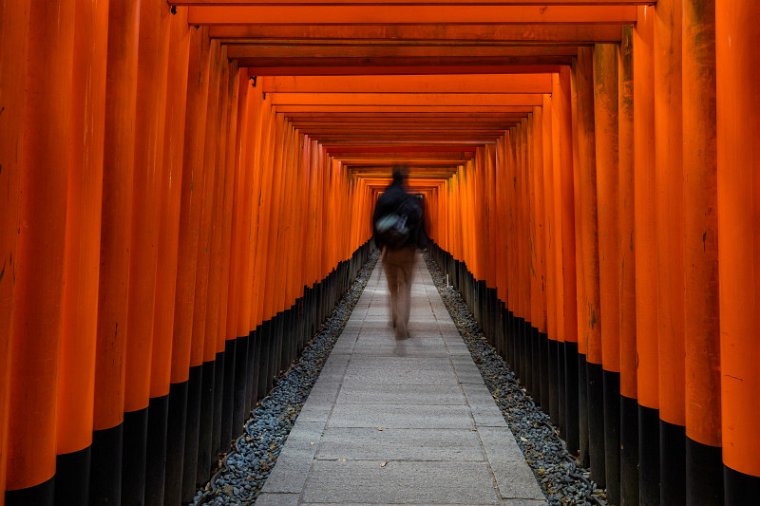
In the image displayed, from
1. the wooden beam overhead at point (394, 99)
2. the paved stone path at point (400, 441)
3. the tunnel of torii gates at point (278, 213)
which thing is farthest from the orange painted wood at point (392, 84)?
the paved stone path at point (400, 441)

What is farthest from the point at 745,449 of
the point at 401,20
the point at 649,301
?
the point at 401,20

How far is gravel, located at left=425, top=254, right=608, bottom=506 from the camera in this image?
11.0ft

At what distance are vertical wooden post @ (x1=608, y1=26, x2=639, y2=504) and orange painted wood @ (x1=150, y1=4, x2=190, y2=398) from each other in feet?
7.78

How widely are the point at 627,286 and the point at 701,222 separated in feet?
3.01

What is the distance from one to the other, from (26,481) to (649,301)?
103 inches

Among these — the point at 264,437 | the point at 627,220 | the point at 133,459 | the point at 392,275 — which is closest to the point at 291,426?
the point at 264,437

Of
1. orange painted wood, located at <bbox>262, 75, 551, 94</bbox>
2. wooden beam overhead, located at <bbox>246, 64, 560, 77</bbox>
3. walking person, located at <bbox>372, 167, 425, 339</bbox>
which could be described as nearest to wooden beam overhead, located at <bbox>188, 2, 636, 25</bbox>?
wooden beam overhead, located at <bbox>246, 64, 560, 77</bbox>

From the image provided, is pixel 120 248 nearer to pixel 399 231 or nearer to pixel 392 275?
pixel 399 231

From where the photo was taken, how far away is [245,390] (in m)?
4.50

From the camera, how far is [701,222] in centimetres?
204

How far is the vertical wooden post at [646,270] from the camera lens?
8.50 ft

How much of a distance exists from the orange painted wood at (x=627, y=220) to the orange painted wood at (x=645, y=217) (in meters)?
0.18

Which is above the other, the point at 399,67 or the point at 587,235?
the point at 399,67

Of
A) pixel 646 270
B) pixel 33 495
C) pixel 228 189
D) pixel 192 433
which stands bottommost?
pixel 192 433
